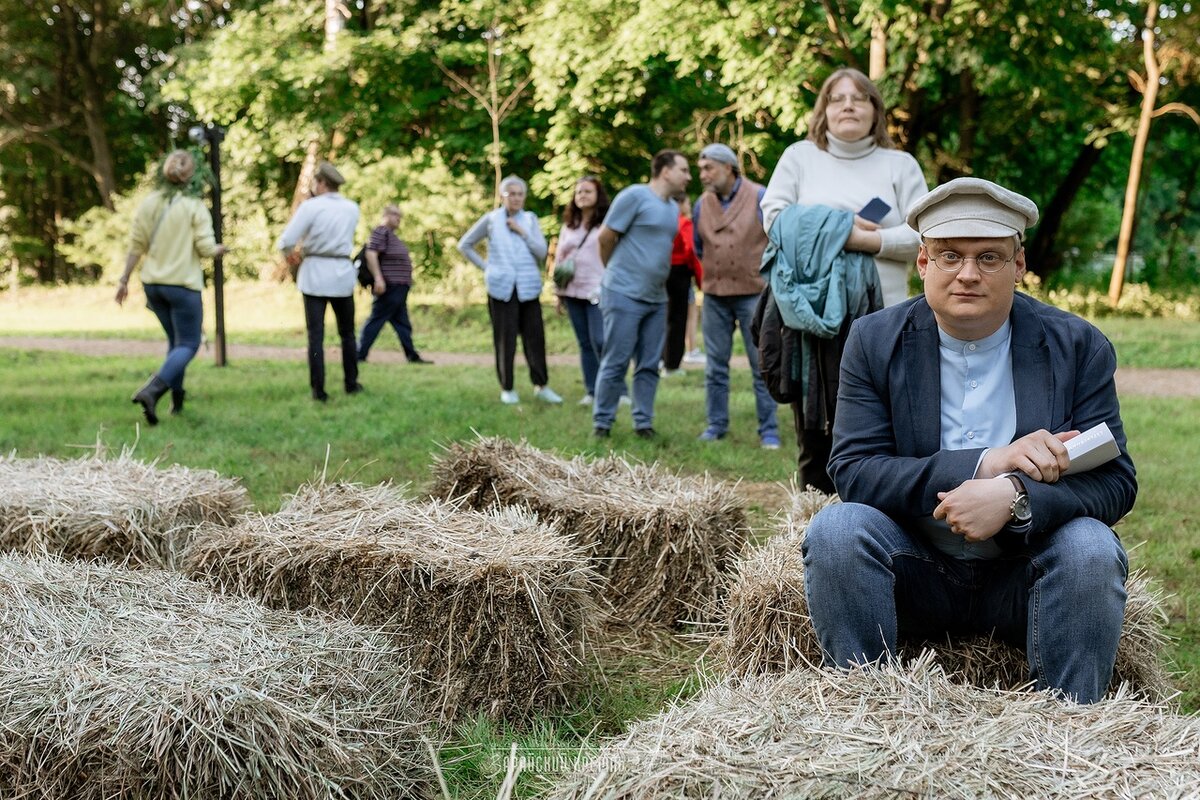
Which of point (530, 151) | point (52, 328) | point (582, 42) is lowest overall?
point (52, 328)

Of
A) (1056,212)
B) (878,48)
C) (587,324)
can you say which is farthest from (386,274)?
(1056,212)

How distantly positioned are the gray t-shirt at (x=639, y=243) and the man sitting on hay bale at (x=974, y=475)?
5101 mm

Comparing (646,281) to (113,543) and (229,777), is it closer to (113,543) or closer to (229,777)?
(113,543)

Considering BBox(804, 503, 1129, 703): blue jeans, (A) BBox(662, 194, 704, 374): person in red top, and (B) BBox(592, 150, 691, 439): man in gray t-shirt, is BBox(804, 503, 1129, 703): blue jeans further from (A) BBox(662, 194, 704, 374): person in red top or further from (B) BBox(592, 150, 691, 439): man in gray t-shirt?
(A) BBox(662, 194, 704, 374): person in red top

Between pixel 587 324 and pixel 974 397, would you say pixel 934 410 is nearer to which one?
pixel 974 397

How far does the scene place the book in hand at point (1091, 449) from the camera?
2.88 meters

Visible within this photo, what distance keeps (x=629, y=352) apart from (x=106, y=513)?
4.70 metres

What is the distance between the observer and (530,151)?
2506 centimetres

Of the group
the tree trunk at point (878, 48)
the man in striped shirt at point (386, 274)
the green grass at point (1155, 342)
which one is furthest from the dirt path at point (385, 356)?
the tree trunk at point (878, 48)

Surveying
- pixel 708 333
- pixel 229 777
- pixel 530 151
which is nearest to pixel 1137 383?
pixel 708 333

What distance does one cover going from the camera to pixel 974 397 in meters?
3.16

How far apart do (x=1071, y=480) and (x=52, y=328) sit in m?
23.2

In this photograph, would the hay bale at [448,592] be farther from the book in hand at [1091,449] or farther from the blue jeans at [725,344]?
the blue jeans at [725,344]

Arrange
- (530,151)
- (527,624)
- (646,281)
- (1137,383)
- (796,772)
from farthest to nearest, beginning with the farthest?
1. (530,151)
2. (1137,383)
3. (646,281)
4. (527,624)
5. (796,772)
